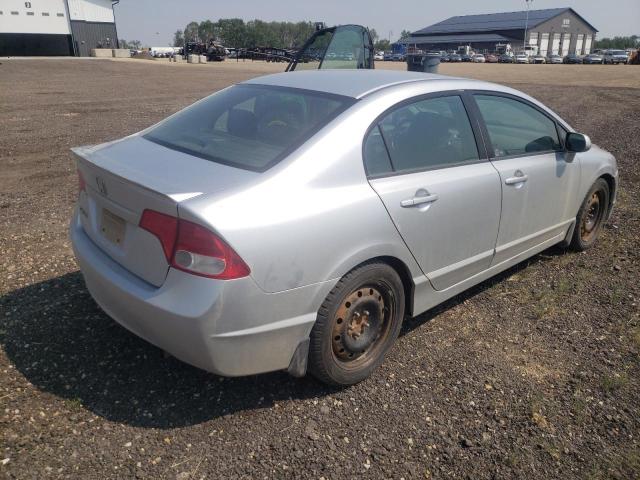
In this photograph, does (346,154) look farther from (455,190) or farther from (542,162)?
(542,162)

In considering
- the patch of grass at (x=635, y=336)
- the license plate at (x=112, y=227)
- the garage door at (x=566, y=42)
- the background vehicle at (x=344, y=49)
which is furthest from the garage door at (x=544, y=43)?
the license plate at (x=112, y=227)

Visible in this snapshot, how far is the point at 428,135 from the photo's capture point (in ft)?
10.6

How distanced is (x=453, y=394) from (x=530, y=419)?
41 centimetres

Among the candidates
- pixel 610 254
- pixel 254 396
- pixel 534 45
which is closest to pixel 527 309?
pixel 610 254

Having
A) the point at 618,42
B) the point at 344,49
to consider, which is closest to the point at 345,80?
the point at 344,49

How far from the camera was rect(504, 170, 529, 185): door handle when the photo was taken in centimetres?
354

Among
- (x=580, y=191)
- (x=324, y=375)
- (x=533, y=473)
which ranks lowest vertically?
(x=533, y=473)

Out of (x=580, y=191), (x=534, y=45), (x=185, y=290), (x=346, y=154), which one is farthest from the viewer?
(x=534, y=45)

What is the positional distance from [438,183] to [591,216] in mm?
2613

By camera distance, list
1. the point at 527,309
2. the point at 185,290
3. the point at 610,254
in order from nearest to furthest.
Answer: the point at 185,290 < the point at 527,309 < the point at 610,254

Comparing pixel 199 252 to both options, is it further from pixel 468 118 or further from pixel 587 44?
pixel 587 44

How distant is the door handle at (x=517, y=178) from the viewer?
3541 millimetres

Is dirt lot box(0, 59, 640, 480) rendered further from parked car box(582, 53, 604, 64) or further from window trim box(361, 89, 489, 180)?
parked car box(582, 53, 604, 64)

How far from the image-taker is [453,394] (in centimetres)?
291
